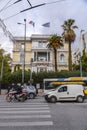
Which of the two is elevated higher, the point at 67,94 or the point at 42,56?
the point at 42,56

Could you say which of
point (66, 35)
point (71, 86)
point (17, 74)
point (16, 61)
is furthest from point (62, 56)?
point (71, 86)

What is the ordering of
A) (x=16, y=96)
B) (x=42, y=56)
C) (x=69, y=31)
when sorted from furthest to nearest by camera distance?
(x=42, y=56)
(x=69, y=31)
(x=16, y=96)

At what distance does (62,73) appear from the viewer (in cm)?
5600

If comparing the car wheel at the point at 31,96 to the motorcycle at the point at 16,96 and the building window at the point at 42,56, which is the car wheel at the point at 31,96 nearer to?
the motorcycle at the point at 16,96

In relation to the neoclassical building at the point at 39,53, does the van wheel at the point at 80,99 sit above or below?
below

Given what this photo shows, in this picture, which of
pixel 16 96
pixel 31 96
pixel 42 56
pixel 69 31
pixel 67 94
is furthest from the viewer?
pixel 42 56

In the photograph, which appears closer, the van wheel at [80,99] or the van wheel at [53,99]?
the van wheel at [53,99]

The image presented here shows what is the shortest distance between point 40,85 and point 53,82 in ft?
42.0

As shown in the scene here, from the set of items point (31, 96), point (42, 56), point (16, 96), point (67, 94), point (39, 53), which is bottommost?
point (31, 96)

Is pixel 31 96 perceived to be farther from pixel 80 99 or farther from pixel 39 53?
pixel 39 53

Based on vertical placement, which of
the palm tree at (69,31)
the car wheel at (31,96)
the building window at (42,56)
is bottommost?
the car wheel at (31,96)

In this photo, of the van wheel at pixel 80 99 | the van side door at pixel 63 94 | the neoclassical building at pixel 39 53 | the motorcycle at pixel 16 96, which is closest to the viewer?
the motorcycle at pixel 16 96

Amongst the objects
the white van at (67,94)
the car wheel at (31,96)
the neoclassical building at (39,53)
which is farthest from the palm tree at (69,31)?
the white van at (67,94)

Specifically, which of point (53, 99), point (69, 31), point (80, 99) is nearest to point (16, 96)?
point (53, 99)
